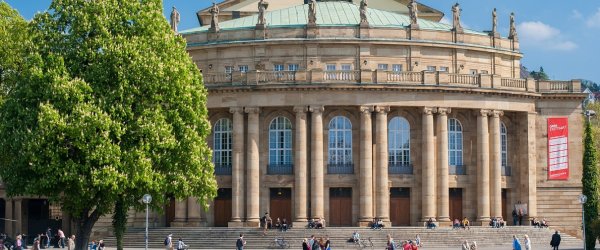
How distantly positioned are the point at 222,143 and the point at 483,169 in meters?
20.7

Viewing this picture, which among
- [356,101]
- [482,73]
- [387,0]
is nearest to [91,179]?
[356,101]

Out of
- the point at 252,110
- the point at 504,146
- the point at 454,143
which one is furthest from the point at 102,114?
the point at 504,146

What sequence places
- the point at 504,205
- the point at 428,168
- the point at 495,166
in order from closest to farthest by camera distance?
the point at 428,168
the point at 495,166
the point at 504,205

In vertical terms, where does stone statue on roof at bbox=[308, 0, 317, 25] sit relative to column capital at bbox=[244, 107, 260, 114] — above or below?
above

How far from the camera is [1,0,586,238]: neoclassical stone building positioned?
74938 millimetres

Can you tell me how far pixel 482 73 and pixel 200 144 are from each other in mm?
33000

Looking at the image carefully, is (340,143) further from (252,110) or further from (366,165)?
(252,110)

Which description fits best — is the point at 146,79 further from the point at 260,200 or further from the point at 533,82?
the point at 533,82

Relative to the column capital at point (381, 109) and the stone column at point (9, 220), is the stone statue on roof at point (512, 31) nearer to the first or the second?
the column capital at point (381, 109)

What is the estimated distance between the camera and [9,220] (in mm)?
82750

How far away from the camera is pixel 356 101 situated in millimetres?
74812

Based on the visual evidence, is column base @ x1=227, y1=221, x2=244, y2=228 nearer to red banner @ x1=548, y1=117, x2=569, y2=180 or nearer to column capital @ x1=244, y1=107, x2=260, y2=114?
column capital @ x1=244, y1=107, x2=260, y2=114

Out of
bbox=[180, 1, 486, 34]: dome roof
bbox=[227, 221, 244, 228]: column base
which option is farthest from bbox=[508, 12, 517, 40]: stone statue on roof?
bbox=[227, 221, 244, 228]: column base

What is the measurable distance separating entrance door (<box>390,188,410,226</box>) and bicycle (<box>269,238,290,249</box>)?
1108 centimetres
